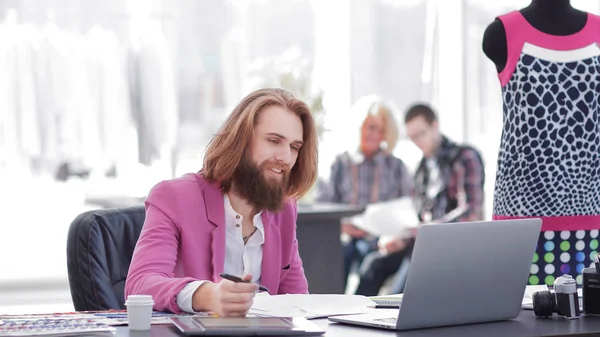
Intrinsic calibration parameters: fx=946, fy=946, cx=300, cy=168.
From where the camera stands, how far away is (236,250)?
226 centimetres

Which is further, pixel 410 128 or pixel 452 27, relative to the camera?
pixel 452 27

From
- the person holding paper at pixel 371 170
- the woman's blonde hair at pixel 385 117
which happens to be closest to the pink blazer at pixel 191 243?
the person holding paper at pixel 371 170

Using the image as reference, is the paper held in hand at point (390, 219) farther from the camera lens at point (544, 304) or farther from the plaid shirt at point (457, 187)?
the camera lens at point (544, 304)

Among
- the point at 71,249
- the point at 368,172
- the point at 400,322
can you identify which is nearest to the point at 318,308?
the point at 400,322

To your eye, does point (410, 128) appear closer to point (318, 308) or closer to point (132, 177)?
point (132, 177)

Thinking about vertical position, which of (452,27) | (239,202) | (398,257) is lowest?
(398,257)

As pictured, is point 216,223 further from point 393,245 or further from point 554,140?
point 393,245

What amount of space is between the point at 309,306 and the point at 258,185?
15.8 inches

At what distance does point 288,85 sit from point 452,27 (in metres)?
3.04

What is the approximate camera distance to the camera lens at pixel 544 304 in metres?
1.84

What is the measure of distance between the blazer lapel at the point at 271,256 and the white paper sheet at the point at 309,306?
0.29 metres

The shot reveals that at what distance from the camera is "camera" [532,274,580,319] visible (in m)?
1.82

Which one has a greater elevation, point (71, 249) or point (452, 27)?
point (452, 27)

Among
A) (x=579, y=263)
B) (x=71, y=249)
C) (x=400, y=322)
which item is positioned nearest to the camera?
(x=400, y=322)
